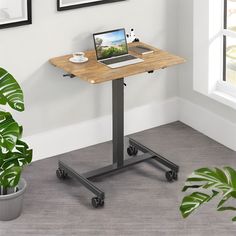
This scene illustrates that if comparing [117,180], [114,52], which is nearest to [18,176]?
[117,180]

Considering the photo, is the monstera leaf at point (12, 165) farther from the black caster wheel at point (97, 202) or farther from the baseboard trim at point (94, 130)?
the baseboard trim at point (94, 130)

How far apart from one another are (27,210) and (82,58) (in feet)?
3.69

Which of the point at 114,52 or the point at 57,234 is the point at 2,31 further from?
the point at 57,234

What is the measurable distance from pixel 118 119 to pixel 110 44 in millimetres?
543

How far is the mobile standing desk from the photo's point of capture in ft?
14.7

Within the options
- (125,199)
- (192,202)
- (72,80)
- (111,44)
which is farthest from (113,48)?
(192,202)

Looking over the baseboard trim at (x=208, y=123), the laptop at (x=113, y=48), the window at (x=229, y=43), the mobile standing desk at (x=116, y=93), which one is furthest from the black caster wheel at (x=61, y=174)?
the window at (x=229, y=43)

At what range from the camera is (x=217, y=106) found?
5316mm

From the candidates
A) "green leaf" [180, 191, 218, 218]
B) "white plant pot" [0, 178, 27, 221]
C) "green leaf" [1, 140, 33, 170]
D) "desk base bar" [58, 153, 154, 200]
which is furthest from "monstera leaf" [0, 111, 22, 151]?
"green leaf" [180, 191, 218, 218]

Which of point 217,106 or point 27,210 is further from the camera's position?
point 217,106

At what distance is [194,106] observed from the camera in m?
5.55

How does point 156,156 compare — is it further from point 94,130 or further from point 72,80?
A: point 72,80

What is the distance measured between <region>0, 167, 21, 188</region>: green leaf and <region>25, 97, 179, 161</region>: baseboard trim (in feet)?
3.06

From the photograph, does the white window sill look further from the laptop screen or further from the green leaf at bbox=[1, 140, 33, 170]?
the green leaf at bbox=[1, 140, 33, 170]
